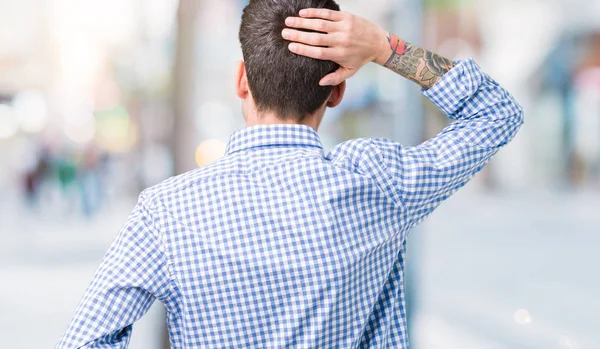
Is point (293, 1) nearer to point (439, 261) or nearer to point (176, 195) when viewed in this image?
point (176, 195)

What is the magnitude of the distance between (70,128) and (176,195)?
26871 mm

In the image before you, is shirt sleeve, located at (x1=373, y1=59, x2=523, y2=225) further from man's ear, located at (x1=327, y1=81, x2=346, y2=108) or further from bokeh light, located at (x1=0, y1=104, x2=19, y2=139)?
bokeh light, located at (x1=0, y1=104, x2=19, y2=139)

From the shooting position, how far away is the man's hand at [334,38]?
1131 mm

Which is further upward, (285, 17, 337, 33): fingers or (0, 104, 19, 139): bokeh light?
(285, 17, 337, 33): fingers

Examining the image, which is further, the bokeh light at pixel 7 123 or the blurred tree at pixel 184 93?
the bokeh light at pixel 7 123

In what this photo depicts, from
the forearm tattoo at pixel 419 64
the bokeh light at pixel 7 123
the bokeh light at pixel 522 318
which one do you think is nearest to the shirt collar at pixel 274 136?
the forearm tattoo at pixel 419 64

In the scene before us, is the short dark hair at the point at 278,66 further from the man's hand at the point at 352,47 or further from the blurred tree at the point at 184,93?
the blurred tree at the point at 184,93

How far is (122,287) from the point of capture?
1045 mm

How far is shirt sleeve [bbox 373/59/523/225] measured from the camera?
46.6 inches

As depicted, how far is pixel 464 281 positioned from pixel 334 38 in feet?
20.1

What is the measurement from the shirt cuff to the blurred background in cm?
101

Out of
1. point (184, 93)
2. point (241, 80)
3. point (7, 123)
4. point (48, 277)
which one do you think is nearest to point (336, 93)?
point (241, 80)

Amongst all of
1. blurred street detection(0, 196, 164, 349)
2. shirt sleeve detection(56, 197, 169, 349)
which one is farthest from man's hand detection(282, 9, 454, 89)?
blurred street detection(0, 196, 164, 349)

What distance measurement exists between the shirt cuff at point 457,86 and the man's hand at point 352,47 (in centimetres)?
2
